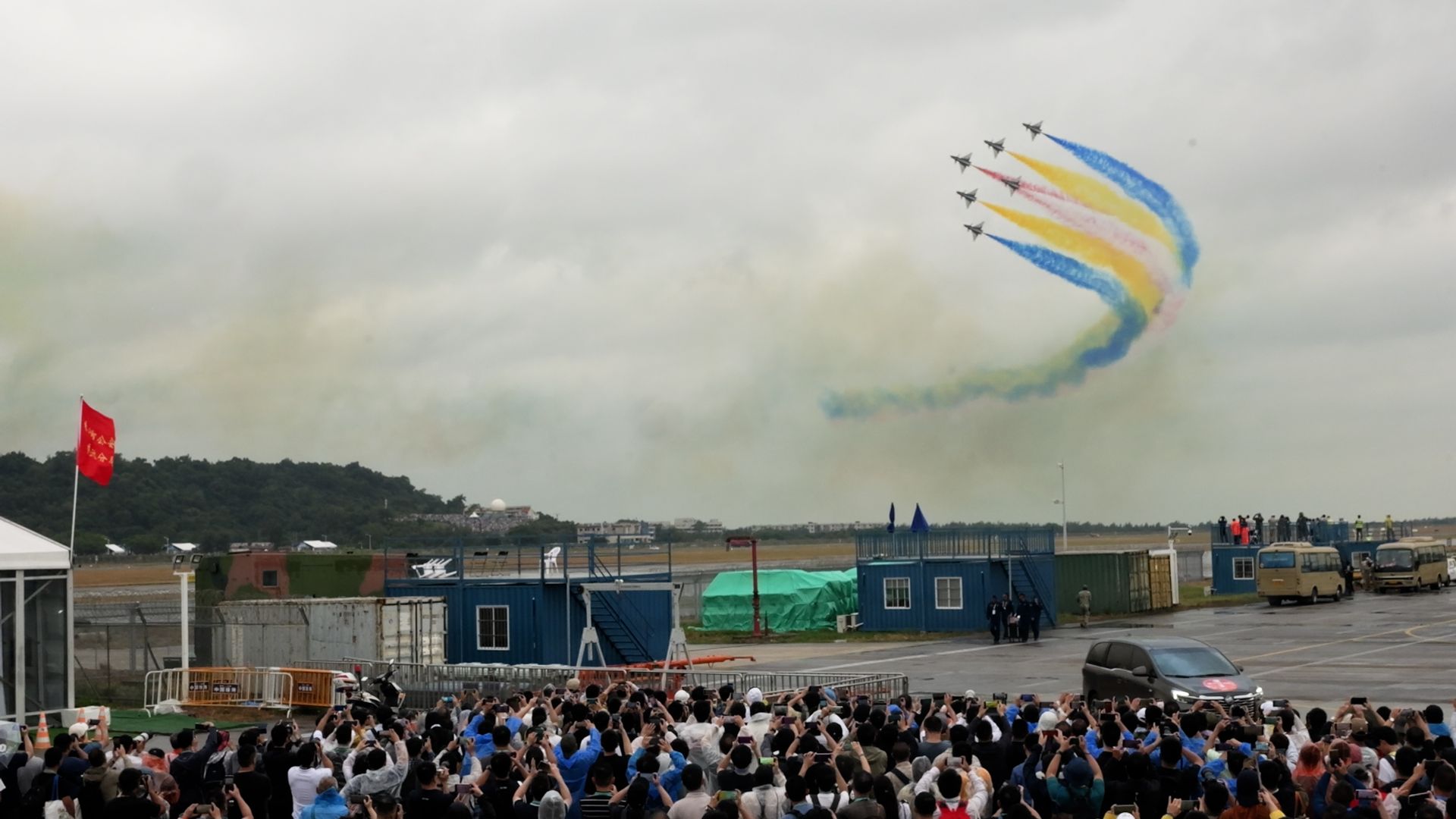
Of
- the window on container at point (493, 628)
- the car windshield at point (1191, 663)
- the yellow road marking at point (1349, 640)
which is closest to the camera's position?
the car windshield at point (1191, 663)

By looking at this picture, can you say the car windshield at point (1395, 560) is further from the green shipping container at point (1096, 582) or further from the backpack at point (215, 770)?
the backpack at point (215, 770)

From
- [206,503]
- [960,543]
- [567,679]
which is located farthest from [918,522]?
[206,503]

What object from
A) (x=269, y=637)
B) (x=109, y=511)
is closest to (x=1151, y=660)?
(x=269, y=637)

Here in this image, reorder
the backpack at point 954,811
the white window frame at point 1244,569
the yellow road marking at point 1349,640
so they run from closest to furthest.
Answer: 1. the backpack at point 954,811
2. the yellow road marking at point 1349,640
3. the white window frame at point 1244,569

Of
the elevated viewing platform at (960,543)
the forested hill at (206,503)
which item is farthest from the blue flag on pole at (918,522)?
the forested hill at (206,503)

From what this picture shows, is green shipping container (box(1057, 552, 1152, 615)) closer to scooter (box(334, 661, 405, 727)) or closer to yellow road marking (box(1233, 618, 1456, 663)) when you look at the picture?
yellow road marking (box(1233, 618, 1456, 663))

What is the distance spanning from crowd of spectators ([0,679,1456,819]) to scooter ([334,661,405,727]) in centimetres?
121

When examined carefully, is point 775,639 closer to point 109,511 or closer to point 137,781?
point 137,781

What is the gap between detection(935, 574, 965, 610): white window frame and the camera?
47938 mm

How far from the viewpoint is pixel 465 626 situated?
37219 mm

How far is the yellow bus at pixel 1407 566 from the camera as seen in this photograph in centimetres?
5962

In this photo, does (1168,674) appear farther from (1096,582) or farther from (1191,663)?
(1096,582)

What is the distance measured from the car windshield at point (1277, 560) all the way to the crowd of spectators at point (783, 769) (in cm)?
4375

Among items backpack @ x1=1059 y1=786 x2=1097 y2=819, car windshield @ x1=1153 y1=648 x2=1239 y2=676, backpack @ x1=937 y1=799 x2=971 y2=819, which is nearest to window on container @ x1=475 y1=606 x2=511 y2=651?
car windshield @ x1=1153 y1=648 x2=1239 y2=676
